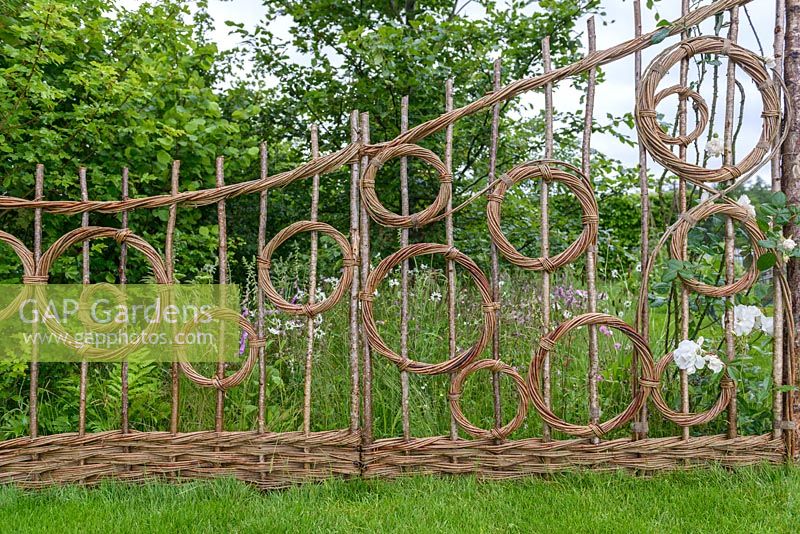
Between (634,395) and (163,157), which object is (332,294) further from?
(163,157)

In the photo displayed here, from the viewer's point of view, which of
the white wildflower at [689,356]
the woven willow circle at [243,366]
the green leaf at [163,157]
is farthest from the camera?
the green leaf at [163,157]

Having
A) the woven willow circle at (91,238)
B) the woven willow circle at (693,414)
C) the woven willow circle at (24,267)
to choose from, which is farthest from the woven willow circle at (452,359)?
the woven willow circle at (24,267)

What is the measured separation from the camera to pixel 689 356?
99.0 inches

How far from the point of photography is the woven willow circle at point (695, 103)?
2.57 meters

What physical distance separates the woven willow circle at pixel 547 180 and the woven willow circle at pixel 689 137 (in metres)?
0.33

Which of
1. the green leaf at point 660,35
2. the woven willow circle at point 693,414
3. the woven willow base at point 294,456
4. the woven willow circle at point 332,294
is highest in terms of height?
the green leaf at point 660,35

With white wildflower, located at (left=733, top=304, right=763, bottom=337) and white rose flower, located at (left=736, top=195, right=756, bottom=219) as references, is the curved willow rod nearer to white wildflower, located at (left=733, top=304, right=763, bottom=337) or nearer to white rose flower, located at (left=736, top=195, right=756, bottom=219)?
white rose flower, located at (left=736, top=195, right=756, bottom=219)

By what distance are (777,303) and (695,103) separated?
908mm

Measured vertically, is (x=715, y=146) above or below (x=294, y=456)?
above

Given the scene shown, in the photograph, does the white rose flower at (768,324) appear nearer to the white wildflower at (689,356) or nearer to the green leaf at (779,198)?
the white wildflower at (689,356)

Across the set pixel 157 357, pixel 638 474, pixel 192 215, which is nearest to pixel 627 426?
pixel 638 474

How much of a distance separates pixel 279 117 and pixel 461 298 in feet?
9.01

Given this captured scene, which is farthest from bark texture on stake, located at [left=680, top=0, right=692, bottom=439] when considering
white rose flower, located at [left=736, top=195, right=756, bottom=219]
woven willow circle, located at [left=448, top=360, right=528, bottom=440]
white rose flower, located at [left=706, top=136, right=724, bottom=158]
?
woven willow circle, located at [left=448, top=360, right=528, bottom=440]

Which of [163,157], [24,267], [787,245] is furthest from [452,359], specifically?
[163,157]
